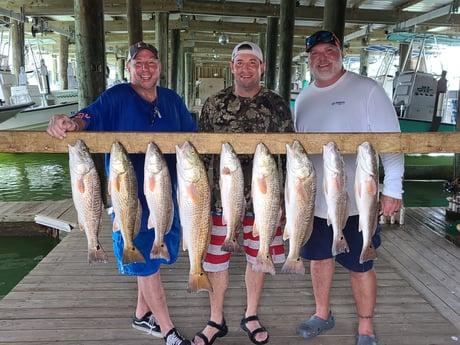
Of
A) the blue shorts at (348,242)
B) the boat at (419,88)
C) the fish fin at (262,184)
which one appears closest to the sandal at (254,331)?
the blue shorts at (348,242)

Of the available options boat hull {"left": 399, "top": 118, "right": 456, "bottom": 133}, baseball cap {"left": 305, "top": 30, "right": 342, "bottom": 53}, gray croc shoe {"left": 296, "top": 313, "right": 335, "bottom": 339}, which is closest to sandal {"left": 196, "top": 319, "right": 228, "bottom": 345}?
gray croc shoe {"left": 296, "top": 313, "right": 335, "bottom": 339}

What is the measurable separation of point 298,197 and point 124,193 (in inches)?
37.3

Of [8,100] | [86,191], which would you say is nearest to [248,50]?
[86,191]

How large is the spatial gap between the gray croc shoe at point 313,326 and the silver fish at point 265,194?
100 cm

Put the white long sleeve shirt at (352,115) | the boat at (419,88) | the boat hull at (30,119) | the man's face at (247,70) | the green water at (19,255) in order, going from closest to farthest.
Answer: the white long sleeve shirt at (352,115) → the man's face at (247,70) → the green water at (19,255) → the boat at (419,88) → the boat hull at (30,119)

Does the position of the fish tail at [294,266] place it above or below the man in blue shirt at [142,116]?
below

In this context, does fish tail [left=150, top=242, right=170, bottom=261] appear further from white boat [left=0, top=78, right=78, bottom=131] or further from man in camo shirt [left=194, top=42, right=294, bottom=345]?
white boat [left=0, top=78, right=78, bottom=131]

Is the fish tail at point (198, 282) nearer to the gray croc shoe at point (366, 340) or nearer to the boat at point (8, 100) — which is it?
the gray croc shoe at point (366, 340)

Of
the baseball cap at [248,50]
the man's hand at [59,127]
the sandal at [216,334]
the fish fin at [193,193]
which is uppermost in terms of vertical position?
the baseball cap at [248,50]

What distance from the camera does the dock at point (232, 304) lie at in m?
3.00

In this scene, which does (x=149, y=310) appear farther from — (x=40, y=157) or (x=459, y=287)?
(x=40, y=157)

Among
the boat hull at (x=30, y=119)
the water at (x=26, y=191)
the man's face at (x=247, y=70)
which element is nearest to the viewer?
the man's face at (x=247, y=70)

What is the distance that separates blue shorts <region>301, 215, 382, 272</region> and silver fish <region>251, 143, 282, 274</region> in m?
→ 0.64

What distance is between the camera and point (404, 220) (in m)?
5.92
